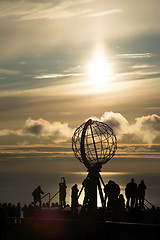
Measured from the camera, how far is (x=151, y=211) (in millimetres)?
28922

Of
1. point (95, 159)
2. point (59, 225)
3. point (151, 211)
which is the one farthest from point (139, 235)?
point (95, 159)

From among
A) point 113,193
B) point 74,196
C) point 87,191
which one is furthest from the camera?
point 87,191

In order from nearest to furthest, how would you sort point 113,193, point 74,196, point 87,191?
1. point 113,193
2. point 74,196
3. point 87,191

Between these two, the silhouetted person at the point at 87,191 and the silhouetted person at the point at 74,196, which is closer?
the silhouetted person at the point at 74,196

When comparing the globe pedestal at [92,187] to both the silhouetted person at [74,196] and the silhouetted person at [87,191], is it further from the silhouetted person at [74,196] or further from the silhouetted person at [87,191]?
the silhouetted person at [74,196]

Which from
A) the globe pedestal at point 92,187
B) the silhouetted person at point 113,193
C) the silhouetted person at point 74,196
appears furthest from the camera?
the globe pedestal at point 92,187

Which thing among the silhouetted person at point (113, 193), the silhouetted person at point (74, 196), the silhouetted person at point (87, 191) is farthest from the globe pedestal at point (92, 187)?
the silhouetted person at point (113, 193)

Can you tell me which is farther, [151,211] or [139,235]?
[151,211]

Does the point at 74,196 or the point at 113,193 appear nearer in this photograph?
the point at 113,193

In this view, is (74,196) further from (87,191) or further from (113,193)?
(113,193)

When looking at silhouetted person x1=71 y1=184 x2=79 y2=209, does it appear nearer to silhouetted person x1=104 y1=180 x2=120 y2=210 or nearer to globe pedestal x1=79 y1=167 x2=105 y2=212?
globe pedestal x1=79 y1=167 x2=105 y2=212

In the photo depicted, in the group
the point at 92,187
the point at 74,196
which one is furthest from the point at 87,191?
the point at 74,196

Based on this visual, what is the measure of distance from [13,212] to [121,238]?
8953 mm

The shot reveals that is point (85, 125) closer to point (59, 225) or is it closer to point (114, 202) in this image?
point (114, 202)
